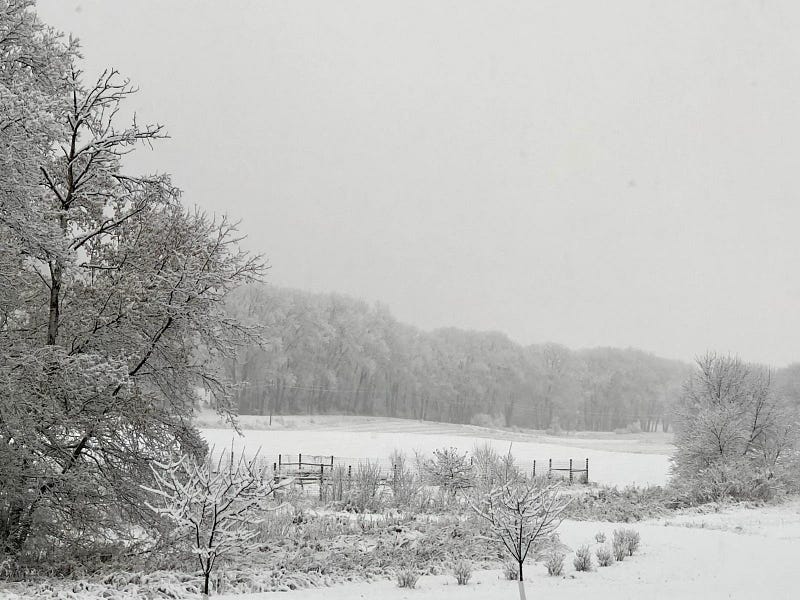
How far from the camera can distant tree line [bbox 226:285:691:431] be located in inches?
3233

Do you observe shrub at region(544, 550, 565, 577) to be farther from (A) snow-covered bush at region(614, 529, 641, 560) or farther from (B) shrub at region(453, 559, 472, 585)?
(A) snow-covered bush at region(614, 529, 641, 560)

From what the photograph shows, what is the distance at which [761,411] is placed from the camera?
112 feet

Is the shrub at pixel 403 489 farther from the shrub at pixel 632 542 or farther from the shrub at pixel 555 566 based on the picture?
the shrub at pixel 555 566

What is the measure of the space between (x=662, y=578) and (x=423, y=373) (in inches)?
3567

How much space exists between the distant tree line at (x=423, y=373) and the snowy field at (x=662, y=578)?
51.5 metres

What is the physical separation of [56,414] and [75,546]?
7.27 ft

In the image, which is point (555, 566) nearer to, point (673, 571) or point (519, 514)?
point (673, 571)

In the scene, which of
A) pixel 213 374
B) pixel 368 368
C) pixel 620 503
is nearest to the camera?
pixel 213 374

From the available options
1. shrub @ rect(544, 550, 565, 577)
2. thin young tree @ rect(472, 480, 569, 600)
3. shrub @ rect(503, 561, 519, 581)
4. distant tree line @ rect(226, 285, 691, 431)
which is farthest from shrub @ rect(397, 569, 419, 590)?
distant tree line @ rect(226, 285, 691, 431)

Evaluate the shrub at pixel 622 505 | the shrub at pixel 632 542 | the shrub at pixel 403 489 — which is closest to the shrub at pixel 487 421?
the shrub at pixel 622 505

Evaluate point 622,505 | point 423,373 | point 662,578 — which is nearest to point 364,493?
point 622,505

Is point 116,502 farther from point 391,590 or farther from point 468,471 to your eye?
point 468,471

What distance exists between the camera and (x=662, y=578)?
1185 cm

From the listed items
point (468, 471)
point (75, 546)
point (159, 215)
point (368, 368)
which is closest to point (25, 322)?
point (159, 215)
